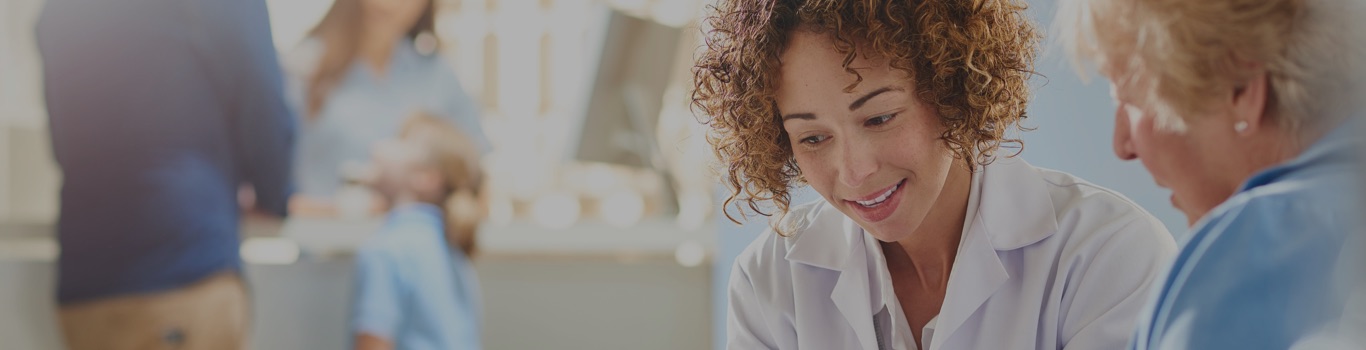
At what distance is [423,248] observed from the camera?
2457mm

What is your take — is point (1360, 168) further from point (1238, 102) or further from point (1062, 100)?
point (1062, 100)

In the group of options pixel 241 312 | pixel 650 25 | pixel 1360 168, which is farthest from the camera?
pixel 241 312

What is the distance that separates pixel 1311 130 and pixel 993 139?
26 centimetres

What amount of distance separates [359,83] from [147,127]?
1.79ft

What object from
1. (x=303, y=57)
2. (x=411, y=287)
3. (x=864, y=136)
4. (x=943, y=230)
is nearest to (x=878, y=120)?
(x=864, y=136)

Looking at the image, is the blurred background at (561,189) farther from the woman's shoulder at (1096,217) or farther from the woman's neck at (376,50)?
the woman's neck at (376,50)

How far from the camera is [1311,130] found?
0.46 m

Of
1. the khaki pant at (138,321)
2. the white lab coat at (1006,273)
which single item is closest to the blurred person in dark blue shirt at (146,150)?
the khaki pant at (138,321)

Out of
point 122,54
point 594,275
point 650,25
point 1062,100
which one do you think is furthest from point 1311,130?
point 594,275

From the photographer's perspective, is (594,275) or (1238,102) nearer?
(1238,102)

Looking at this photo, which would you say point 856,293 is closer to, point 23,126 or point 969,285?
point 969,285

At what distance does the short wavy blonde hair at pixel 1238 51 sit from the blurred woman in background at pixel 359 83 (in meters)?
2.11

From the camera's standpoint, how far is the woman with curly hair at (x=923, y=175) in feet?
2.25

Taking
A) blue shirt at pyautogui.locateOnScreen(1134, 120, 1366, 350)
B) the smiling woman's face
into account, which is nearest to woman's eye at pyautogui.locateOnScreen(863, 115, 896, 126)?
the smiling woman's face
